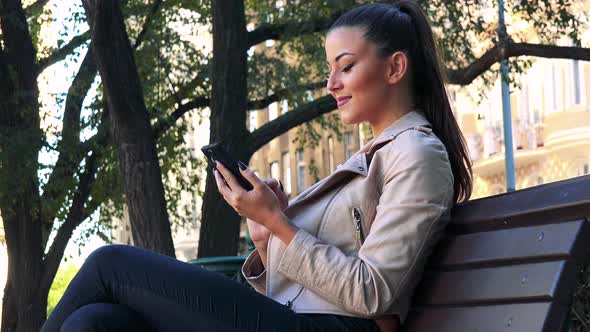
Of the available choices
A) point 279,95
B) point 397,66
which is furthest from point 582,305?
point 279,95

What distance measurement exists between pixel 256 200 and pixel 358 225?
0.28 metres

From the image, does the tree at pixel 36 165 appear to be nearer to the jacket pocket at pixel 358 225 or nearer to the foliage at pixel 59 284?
the jacket pocket at pixel 358 225

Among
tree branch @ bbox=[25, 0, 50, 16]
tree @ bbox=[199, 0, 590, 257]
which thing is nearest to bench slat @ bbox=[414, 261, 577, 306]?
tree @ bbox=[199, 0, 590, 257]

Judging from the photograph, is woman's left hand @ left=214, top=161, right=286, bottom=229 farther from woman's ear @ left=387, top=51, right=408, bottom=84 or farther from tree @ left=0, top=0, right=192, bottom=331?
tree @ left=0, top=0, right=192, bottom=331

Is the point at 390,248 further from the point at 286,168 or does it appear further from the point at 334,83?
the point at 286,168

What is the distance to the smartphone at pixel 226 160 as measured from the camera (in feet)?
11.3

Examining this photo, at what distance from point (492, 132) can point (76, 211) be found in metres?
24.5

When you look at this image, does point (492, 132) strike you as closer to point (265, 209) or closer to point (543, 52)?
point (543, 52)

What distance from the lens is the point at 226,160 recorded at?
11.4 ft

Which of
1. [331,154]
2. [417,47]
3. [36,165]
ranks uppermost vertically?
[417,47]

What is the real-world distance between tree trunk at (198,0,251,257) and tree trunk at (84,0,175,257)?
1732 mm

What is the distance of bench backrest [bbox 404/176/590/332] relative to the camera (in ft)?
9.04

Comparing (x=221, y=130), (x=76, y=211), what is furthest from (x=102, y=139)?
(x=221, y=130)

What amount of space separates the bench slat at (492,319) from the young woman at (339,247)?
0.09 meters
